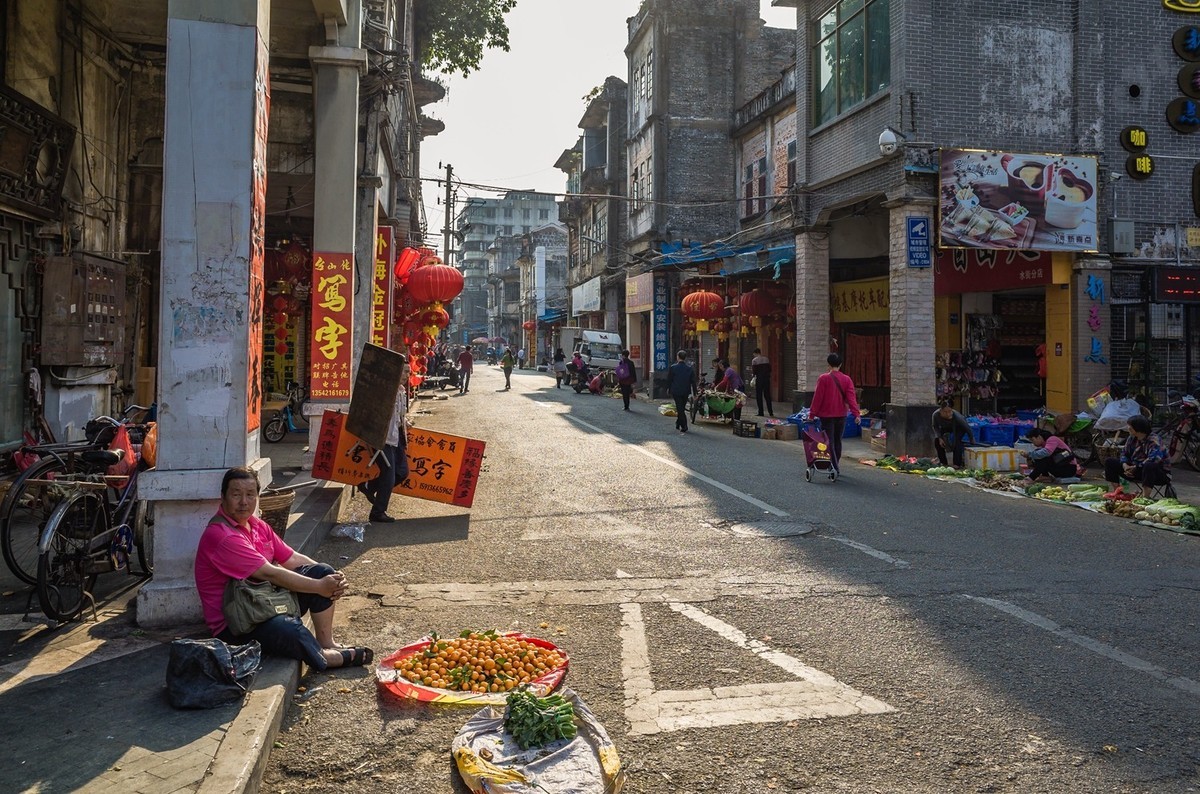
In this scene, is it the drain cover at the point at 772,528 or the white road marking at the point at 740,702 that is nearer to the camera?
the white road marking at the point at 740,702

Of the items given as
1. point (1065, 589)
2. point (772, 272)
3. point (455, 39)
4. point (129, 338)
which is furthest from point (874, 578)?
point (455, 39)

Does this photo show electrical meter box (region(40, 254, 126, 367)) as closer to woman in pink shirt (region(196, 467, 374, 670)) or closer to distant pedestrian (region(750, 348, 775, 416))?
woman in pink shirt (region(196, 467, 374, 670))

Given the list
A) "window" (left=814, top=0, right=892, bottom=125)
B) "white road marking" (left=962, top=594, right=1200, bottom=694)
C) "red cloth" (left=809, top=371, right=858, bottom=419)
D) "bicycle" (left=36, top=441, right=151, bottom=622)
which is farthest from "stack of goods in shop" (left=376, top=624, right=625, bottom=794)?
"window" (left=814, top=0, right=892, bottom=125)

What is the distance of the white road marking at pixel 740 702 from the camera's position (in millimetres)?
4391

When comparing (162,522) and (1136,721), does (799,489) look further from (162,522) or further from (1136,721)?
(162,522)

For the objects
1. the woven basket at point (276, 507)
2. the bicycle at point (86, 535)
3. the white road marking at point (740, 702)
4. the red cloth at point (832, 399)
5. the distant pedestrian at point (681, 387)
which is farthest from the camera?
the distant pedestrian at point (681, 387)

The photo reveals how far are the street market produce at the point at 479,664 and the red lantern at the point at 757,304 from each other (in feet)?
65.6

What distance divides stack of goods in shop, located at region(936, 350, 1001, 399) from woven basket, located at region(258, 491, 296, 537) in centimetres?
1491

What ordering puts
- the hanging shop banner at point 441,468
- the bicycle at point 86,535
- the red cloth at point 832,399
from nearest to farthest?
the bicycle at point 86,535 < the hanging shop banner at point 441,468 < the red cloth at point 832,399

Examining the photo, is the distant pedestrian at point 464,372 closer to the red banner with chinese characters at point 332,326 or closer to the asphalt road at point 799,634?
the red banner with chinese characters at point 332,326

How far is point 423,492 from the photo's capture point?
984 cm

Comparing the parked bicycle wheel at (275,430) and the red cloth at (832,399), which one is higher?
the red cloth at (832,399)

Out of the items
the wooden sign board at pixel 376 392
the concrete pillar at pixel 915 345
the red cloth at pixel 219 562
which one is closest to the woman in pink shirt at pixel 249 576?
the red cloth at pixel 219 562

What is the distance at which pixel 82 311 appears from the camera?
34.4 feet
